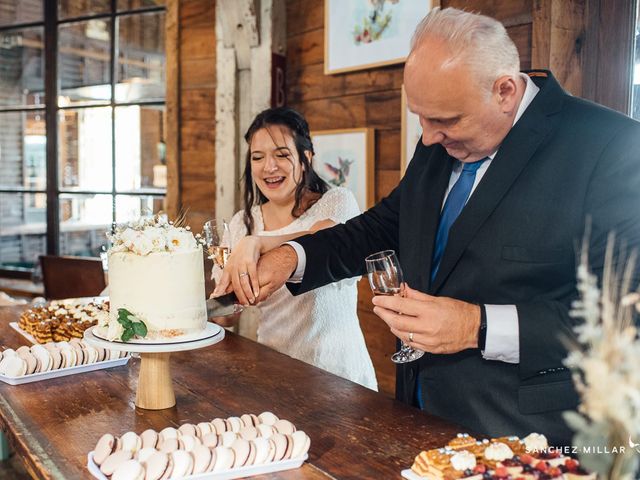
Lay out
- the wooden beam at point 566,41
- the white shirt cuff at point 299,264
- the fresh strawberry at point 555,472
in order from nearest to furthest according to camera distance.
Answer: the fresh strawberry at point 555,472 → the white shirt cuff at point 299,264 → the wooden beam at point 566,41

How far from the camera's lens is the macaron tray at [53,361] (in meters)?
1.84

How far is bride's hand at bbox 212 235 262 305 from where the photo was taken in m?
1.99

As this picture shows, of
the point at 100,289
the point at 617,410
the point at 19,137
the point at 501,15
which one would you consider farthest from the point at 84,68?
the point at 617,410

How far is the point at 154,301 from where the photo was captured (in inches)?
63.3

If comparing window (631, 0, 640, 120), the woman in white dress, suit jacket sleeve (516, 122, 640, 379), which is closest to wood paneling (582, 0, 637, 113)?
window (631, 0, 640, 120)

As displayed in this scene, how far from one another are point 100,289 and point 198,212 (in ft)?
2.65

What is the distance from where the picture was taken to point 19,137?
18.6ft

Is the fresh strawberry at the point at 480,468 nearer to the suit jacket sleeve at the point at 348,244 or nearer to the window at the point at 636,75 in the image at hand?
the suit jacket sleeve at the point at 348,244

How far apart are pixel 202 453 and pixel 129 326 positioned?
462 millimetres

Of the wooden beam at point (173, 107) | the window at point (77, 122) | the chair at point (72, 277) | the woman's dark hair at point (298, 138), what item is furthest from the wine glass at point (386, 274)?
the window at point (77, 122)

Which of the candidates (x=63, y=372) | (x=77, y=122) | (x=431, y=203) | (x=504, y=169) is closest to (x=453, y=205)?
(x=431, y=203)

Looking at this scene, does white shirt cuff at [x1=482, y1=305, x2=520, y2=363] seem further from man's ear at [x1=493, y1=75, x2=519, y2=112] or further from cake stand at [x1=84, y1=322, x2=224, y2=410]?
cake stand at [x1=84, y1=322, x2=224, y2=410]

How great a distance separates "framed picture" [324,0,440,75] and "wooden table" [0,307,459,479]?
177 centimetres

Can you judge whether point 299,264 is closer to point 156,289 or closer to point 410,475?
point 156,289
